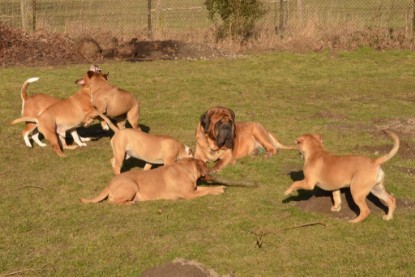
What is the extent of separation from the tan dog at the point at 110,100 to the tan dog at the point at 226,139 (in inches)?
70.7

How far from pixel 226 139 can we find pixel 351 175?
3.21 meters

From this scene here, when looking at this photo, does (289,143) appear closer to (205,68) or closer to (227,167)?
(227,167)

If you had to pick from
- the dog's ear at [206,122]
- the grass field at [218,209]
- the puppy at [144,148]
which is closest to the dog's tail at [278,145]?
the grass field at [218,209]

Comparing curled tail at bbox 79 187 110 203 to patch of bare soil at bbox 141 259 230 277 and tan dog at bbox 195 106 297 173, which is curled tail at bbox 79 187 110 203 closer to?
tan dog at bbox 195 106 297 173

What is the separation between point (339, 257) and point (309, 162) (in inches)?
64.9

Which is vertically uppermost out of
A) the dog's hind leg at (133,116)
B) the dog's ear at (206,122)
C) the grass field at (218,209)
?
the dog's ear at (206,122)

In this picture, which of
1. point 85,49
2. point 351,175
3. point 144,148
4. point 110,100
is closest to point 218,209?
point 351,175

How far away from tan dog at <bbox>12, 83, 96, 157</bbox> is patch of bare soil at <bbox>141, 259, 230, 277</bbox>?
557 centimetres

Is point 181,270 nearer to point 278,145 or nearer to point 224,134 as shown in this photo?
point 224,134

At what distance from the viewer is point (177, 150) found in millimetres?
10117

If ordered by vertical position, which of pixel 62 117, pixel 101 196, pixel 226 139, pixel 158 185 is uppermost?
pixel 62 117

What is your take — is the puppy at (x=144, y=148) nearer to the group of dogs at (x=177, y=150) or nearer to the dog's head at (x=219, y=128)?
the group of dogs at (x=177, y=150)

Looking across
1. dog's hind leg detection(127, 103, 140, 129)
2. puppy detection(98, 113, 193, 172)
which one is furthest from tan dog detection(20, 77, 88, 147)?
puppy detection(98, 113, 193, 172)

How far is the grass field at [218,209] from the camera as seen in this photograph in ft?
22.9
